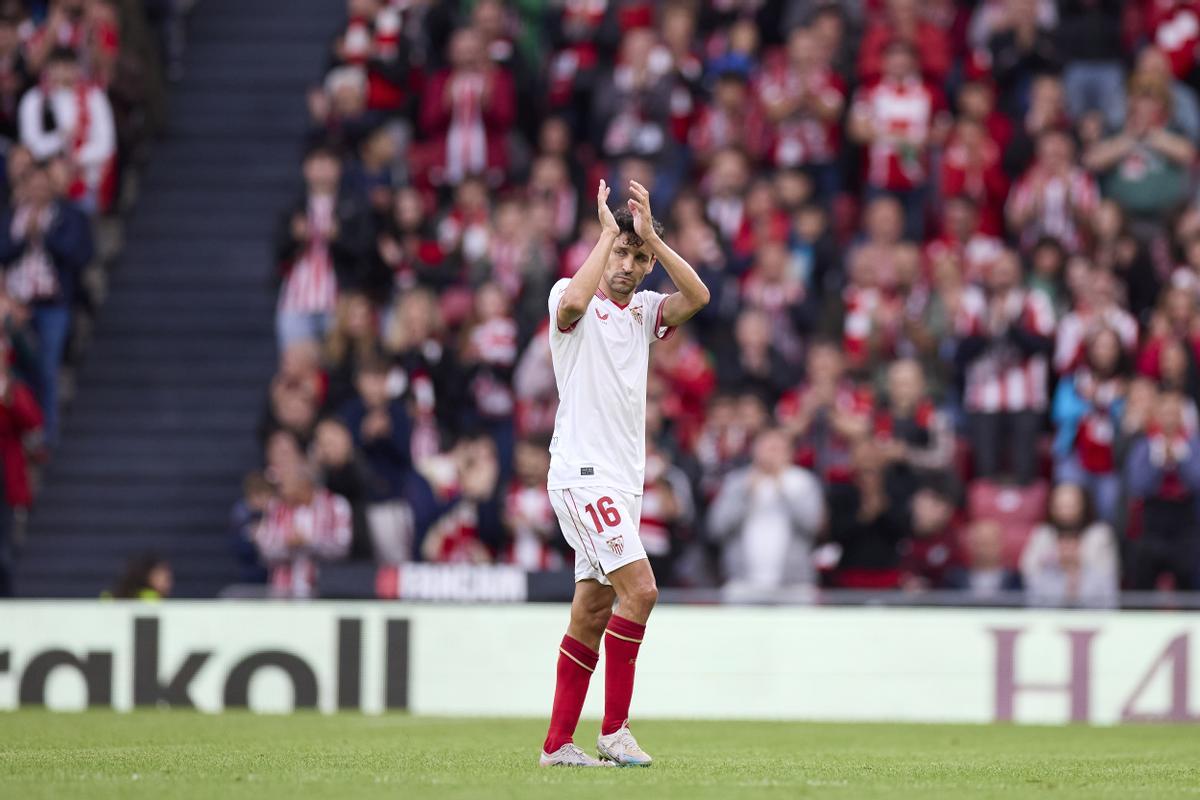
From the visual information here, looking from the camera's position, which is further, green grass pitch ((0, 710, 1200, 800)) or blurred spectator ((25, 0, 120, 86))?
blurred spectator ((25, 0, 120, 86))

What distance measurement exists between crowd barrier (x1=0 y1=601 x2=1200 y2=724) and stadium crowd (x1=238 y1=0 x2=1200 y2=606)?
0.70m

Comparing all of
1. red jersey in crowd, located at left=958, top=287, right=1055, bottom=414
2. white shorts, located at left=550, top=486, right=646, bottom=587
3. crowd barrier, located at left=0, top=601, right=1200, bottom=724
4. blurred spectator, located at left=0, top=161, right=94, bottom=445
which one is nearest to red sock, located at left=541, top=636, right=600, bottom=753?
white shorts, located at left=550, top=486, right=646, bottom=587

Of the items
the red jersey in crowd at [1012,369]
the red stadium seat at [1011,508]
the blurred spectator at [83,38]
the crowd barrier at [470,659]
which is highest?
the blurred spectator at [83,38]

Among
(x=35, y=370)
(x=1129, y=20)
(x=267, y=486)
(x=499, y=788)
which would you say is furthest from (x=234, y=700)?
(x=1129, y=20)

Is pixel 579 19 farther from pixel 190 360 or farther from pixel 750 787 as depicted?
pixel 750 787

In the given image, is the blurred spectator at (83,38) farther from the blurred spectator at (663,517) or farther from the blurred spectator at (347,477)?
the blurred spectator at (663,517)

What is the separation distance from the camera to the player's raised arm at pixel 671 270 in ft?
31.3

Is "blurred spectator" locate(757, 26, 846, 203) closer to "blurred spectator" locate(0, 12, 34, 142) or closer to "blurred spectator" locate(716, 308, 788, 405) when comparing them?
"blurred spectator" locate(716, 308, 788, 405)

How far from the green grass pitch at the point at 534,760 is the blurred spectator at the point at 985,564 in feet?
7.24

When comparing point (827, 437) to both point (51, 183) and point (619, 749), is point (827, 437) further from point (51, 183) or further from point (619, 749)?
point (619, 749)

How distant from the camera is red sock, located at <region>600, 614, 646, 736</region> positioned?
31.8 ft

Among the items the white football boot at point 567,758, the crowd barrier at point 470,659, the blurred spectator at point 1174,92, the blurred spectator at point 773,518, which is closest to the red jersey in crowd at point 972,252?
the blurred spectator at point 1174,92

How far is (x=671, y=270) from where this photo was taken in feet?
31.9

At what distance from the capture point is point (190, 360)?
20.9 meters
